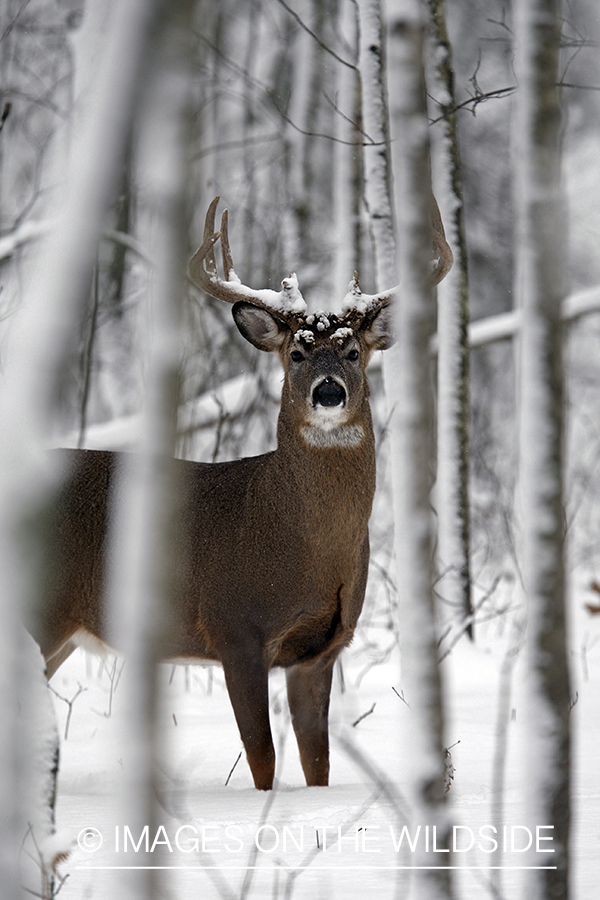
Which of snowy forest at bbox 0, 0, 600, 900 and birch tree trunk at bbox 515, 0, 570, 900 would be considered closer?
snowy forest at bbox 0, 0, 600, 900

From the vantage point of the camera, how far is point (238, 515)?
4.37 meters

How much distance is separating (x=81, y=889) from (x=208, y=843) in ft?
1.77

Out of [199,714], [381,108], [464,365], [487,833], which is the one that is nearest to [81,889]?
[487,833]

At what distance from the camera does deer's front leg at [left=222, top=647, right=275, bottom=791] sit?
400cm

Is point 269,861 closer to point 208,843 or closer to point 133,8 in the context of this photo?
point 208,843

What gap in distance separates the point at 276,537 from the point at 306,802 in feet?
3.53

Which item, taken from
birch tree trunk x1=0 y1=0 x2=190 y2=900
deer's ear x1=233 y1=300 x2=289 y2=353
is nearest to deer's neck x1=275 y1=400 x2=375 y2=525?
deer's ear x1=233 y1=300 x2=289 y2=353

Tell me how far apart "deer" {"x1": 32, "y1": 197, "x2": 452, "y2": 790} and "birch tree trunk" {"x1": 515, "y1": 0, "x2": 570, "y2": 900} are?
7.30 ft

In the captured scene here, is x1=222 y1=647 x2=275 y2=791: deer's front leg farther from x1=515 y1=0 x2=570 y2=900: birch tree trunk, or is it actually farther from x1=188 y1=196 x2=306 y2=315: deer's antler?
x1=515 y1=0 x2=570 y2=900: birch tree trunk

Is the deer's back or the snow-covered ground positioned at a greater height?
the deer's back

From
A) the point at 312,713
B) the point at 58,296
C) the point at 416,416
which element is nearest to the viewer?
the point at 58,296

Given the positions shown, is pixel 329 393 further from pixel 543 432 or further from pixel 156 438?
pixel 156 438

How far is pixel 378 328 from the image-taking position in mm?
4508

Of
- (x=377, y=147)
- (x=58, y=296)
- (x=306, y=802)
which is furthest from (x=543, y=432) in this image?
(x=377, y=147)
